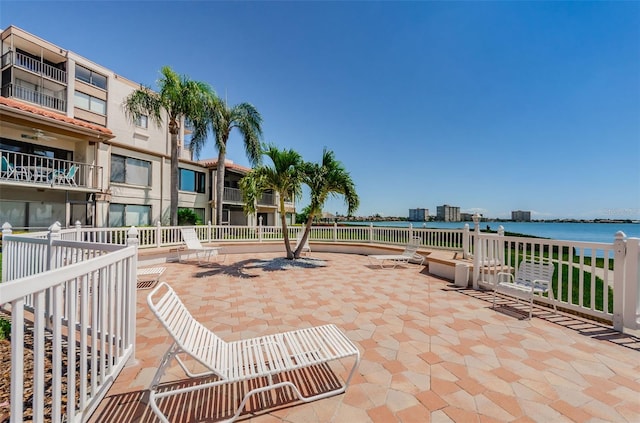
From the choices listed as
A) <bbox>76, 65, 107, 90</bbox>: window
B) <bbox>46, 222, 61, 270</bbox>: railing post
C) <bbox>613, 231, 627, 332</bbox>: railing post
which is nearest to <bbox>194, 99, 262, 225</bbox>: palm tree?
<bbox>76, 65, 107, 90</bbox>: window

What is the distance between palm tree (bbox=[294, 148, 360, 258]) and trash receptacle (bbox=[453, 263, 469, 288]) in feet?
14.6

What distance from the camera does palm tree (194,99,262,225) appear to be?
50.5ft

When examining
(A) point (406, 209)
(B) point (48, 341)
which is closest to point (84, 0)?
(B) point (48, 341)

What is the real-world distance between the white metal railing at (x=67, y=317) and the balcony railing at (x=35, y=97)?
1811cm

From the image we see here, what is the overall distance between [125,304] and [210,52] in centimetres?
1151

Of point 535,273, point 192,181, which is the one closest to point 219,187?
point 192,181

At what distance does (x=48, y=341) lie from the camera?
348 centimetres

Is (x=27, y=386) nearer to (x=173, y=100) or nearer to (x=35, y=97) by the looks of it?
(x=173, y=100)

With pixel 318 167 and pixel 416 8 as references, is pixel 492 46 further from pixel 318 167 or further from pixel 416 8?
pixel 318 167

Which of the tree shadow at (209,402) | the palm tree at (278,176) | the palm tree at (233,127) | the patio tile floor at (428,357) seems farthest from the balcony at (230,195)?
the tree shadow at (209,402)

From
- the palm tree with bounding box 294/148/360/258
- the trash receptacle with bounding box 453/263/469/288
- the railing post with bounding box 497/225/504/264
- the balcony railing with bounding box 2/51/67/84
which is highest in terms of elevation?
the balcony railing with bounding box 2/51/67/84

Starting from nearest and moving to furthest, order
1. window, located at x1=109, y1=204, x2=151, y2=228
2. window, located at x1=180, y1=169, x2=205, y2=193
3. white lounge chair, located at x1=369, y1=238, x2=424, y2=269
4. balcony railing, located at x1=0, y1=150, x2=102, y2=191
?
1. white lounge chair, located at x1=369, y1=238, x2=424, y2=269
2. balcony railing, located at x1=0, y1=150, x2=102, y2=191
3. window, located at x1=109, y1=204, x2=151, y2=228
4. window, located at x1=180, y1=169, x2=205, y2=193

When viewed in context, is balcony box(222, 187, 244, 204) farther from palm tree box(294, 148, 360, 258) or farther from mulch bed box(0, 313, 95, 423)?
mulch bed box(0, 313, 95, 423)

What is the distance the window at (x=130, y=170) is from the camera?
15.6 meters
